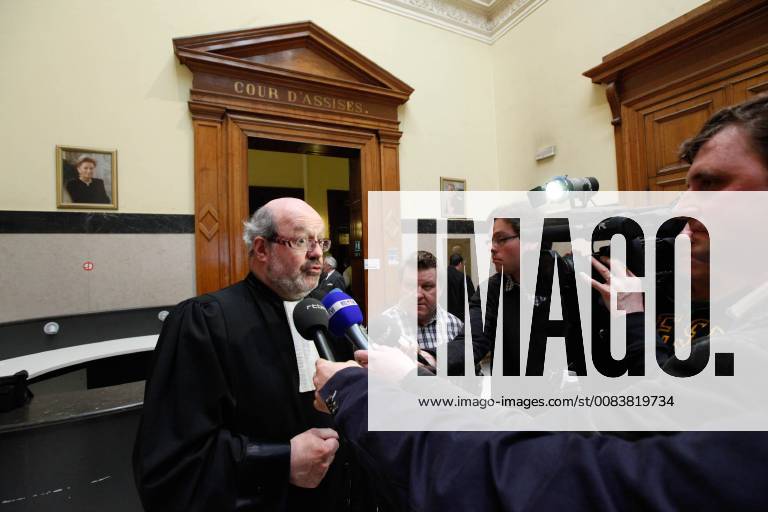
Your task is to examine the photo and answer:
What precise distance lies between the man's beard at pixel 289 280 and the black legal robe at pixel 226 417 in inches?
4.2

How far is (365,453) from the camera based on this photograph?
0.74 m

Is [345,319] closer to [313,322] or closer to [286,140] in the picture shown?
[313,322]

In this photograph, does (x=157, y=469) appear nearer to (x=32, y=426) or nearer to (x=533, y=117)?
(x=32, y=426)

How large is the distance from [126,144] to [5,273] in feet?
5.40

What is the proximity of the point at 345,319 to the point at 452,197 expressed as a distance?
539cm

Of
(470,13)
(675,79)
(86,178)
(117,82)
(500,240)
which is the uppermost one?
(470,13)

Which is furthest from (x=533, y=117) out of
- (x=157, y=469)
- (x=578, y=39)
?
(x=157, y=469)

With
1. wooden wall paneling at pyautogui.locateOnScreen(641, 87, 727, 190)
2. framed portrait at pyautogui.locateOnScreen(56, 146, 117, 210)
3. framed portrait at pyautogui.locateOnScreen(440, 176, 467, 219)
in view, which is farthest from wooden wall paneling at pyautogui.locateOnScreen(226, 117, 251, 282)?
wooden wall paneling at pyautogui.locateOnScreen(641, 87, 727, 190)

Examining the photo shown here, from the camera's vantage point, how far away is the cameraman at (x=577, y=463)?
465 millimetres

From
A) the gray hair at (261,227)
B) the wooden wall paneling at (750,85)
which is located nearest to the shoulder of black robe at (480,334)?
the gray hair at (261,227)

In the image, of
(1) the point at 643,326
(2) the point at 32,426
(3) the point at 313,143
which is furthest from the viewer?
(3) the point at 313,143

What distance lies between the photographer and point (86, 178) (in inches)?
162

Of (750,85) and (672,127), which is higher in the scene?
(750,85)

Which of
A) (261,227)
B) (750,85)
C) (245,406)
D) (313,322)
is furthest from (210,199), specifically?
(750,85)
